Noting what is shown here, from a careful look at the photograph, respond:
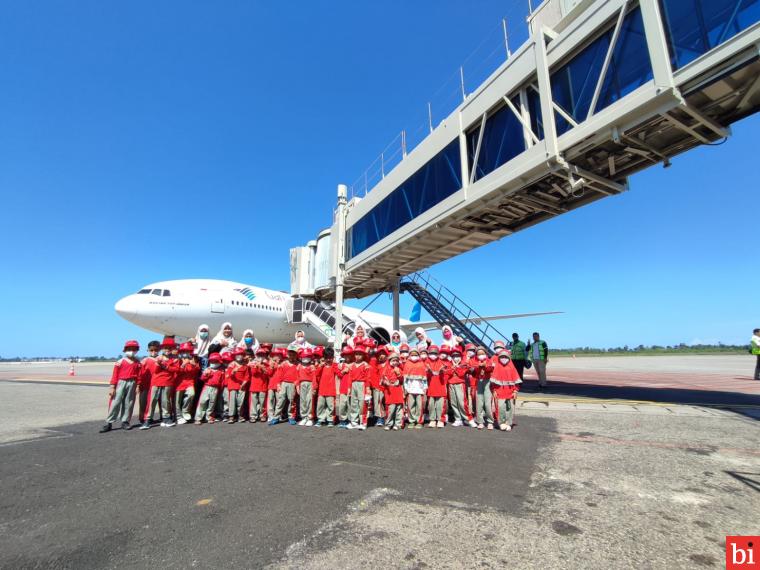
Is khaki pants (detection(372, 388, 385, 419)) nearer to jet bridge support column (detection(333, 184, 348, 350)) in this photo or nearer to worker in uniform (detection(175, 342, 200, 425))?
worker in uniform (detection(175, 342, 200, 425))

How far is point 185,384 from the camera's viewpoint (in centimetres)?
862

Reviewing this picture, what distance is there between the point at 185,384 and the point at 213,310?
12910mm

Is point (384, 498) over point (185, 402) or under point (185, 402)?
under

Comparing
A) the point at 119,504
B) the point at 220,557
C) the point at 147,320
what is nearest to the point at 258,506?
the point at 220,557

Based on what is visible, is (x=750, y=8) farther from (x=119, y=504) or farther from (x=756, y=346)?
(x=756, y=346)

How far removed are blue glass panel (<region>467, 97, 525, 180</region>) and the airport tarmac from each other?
6.50 metres

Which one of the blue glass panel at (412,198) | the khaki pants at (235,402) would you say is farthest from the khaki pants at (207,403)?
the blue glass panel at (412,198)

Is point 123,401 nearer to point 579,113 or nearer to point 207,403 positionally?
point 207,403

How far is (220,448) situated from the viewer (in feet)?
19.7

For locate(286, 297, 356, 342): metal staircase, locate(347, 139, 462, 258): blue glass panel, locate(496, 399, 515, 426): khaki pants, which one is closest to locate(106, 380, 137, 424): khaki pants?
locate(496, 399, 515, 426): khaki pants

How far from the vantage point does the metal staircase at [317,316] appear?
2147cm

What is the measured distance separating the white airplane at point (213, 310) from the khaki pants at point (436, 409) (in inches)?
278

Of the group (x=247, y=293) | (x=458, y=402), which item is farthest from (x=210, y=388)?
(x=247, y=293)

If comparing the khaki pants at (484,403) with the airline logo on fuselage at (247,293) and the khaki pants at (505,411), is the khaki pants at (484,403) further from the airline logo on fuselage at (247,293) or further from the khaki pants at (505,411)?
the airline logo on fuselage at (247,293)
